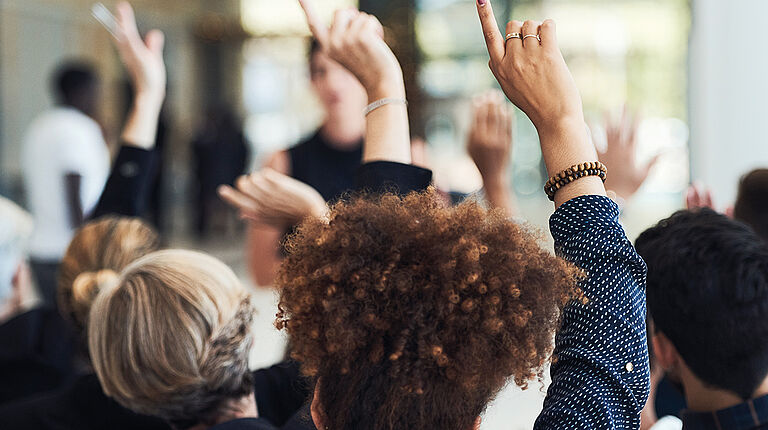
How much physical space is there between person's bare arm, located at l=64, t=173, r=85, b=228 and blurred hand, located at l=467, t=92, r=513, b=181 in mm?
2497

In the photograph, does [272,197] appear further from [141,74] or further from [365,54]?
[141,74]

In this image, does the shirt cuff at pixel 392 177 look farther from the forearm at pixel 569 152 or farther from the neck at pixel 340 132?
Answer: the neck at pixel 340 132

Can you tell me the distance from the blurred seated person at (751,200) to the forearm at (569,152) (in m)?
0.84

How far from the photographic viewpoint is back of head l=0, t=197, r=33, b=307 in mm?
2609

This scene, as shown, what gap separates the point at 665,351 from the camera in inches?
55.2

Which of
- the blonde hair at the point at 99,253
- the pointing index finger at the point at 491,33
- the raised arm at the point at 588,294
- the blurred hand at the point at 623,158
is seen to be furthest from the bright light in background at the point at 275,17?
the raised arm at the point at 588,294

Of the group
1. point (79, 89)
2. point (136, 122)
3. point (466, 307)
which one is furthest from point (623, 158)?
point (79, 89)

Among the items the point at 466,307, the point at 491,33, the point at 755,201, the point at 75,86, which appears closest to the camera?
the point at 466,307

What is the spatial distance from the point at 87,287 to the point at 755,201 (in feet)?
4.88

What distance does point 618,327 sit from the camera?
0.94 metres

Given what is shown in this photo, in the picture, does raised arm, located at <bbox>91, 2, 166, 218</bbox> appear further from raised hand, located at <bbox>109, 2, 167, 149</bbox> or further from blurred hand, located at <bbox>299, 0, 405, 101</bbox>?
blurred hand, located at <bbox>299, 0, 405, 101</bbox>

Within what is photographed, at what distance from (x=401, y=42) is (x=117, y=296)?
7838mm

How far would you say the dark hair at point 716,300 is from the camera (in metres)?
1.31

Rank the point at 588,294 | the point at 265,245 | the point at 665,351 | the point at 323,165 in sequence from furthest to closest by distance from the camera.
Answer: the point at 323,165
the point at 265,245
the point at 665,351
the point at 588,294
